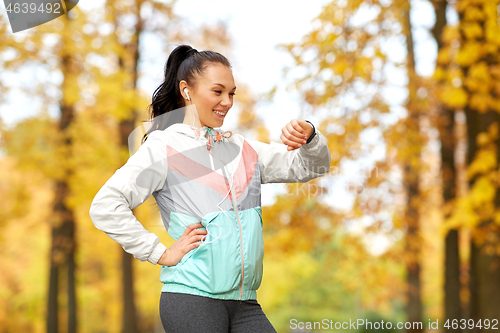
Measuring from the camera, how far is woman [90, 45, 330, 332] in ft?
5.01

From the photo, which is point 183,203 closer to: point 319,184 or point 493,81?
point 493,81

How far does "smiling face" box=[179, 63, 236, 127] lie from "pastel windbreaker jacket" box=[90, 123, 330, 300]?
0.29ft

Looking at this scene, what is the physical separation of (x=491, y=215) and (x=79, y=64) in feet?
21.7

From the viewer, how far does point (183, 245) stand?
5.09 feet

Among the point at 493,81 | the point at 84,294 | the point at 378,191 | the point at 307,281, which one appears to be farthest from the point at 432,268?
the point at 493,81

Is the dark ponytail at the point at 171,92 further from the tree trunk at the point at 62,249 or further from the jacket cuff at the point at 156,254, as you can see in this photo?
the tree trunk at the point at 62,249

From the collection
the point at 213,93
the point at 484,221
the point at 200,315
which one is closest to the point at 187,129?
the point at 213,93

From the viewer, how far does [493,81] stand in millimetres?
4324

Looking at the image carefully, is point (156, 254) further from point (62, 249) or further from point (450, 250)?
point (62, 249)

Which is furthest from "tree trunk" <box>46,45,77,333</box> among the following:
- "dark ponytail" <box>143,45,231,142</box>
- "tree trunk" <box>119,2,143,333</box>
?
"dark ponytail" <box>143,45,231,142</box>

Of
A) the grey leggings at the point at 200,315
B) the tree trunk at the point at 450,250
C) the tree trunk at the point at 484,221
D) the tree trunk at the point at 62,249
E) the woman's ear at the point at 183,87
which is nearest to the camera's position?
the grey leggings at the point at 200,315

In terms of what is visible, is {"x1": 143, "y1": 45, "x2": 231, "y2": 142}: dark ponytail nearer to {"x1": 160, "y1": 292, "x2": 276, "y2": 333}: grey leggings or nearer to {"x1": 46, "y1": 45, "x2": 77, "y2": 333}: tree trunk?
{"x1": 160, "y1": 292, "x2": 276, "y2": 333}: grey leggings

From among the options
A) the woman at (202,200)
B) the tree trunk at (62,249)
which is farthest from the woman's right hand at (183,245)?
the tree trunk at (62,249)

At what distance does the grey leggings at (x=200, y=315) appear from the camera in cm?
151
